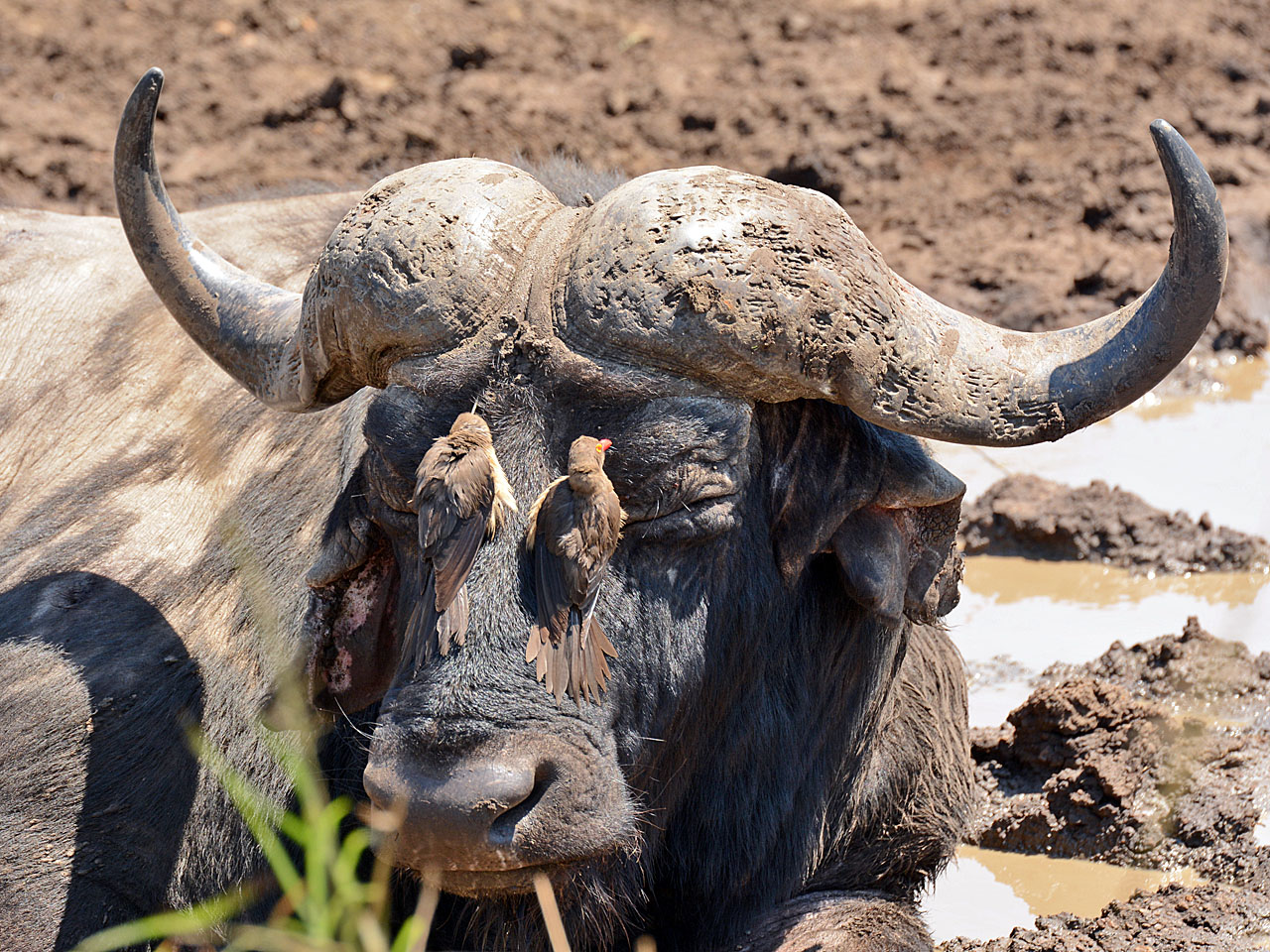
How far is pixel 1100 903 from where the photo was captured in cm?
421

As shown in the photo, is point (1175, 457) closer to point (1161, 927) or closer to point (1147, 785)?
point (1147, 785)

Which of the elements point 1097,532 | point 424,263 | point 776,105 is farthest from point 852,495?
point 776,105

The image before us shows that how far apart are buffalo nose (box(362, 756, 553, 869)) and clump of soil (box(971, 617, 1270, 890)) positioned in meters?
2.41

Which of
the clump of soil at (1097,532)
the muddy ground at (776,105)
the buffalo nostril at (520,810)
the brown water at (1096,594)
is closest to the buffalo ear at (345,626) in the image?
the buffalo nostril at (520,810)

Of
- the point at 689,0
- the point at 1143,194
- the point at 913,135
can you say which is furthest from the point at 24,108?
the point at 1143,194

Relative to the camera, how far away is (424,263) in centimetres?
300

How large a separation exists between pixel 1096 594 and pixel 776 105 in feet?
18.5

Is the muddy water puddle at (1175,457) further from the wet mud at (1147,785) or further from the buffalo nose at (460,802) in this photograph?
the buffalo nose at (460,802)

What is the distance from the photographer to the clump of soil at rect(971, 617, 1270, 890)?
173 inches

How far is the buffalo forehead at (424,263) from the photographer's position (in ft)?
9.85

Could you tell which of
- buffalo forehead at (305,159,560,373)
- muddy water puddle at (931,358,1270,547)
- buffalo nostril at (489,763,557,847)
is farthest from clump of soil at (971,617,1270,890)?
buffalo forehead at (305,159,560,373)

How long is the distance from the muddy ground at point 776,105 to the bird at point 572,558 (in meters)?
6.41

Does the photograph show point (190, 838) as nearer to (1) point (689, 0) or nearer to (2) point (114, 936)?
(2) point (114, 936)

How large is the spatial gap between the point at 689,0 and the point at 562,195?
875cm
